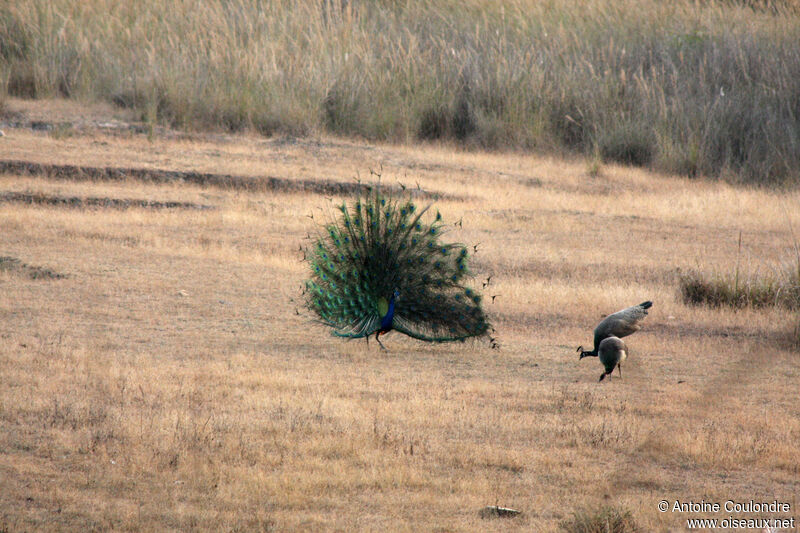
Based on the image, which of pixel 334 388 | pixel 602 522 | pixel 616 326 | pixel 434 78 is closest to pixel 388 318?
pixel 334 388

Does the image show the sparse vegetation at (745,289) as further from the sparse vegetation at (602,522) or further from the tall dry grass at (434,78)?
the tall dry grass at (434,78)

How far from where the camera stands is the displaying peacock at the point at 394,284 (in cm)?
816

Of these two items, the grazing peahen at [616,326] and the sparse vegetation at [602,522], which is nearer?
the sparse vegetation at [602,522]

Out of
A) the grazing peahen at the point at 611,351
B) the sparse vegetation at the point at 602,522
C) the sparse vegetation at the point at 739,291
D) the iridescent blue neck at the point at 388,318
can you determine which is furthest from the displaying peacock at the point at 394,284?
the sparse vegetation at the point at 602,522

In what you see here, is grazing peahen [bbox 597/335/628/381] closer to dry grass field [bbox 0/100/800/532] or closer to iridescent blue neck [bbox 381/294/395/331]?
dry grass field [bbox 0/100/800/532]

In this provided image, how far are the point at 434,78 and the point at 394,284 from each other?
13518 mm

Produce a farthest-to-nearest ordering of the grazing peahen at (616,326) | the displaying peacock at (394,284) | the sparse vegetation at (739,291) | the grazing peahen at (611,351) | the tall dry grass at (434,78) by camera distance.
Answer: the tall dry grass at (434,78) → the sparse vegetation at (739,291) → the displaying peacock at (394,284) → the grazing peahen at (616,326) → the grazing peahen at (611,351)

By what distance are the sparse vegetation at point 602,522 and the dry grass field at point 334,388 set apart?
126 mm

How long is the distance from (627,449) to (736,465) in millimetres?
634

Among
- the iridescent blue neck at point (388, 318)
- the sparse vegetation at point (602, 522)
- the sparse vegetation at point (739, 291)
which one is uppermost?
the sparse vegetation at point (602, 522)

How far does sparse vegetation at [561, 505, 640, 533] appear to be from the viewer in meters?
4.44

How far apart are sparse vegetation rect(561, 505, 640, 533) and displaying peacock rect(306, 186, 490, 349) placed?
363cm

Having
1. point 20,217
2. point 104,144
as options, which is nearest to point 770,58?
point 104,144

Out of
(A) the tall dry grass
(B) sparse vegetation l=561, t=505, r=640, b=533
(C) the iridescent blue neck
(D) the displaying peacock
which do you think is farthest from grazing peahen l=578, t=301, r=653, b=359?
(A) the tall dry grass
